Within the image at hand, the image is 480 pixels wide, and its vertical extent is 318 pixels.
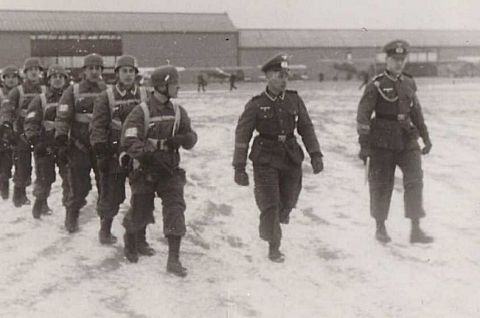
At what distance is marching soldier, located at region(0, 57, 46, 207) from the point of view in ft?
30.9

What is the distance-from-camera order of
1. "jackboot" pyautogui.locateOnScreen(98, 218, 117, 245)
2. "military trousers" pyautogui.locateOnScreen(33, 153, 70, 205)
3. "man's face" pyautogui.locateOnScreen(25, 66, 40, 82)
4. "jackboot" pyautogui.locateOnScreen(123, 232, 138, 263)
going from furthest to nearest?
"man's face" pyautogui.locateOnScreen(25, 66, 40, 82) → "military trousers" pyautogui.locateOnScreen(33, 153, 70, 205) → "jackboot" pyautogui.locateOnScreen(98, 218, 117, 245) → "jackboot" pyautogui.locateOnScreen(123, 232, 138, 263)

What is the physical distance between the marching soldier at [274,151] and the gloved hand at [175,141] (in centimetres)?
56

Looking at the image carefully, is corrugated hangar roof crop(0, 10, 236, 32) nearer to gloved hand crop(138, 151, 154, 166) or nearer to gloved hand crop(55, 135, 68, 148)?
gloved hand crop(55, 135, 68, 148)

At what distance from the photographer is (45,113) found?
27.7ft

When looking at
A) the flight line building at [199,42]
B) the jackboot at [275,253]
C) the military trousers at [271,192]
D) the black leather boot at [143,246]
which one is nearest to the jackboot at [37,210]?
the black leather boot at [143,246]

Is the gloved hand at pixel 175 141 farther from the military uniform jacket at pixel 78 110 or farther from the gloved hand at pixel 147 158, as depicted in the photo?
the military uniform jacket at pixel 78 110

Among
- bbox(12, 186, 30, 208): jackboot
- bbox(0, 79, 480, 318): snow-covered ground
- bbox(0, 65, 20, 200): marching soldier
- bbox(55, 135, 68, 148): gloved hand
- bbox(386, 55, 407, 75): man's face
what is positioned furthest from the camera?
bbox(0, 65, 20, 200): marching soldier

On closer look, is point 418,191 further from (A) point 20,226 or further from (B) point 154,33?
(B) point 154,33

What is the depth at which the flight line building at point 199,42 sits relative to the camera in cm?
5953

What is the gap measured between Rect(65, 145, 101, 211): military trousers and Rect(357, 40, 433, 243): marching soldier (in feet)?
10.1

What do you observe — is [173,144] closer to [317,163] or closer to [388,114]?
[317,163]

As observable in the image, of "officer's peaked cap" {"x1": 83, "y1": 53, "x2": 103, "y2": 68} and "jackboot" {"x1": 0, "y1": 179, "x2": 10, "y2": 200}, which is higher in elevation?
"officer's peaked cap" {"x1": 83, "y1": 53, "x2": 103, "y2": 68}

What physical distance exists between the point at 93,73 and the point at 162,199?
2120 millimetres

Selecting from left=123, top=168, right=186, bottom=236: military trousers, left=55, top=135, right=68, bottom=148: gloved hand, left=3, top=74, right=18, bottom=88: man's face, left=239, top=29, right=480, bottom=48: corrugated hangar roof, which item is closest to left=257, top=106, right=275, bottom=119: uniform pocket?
left=123, top=168, right=186, bottom=236: military trousers
